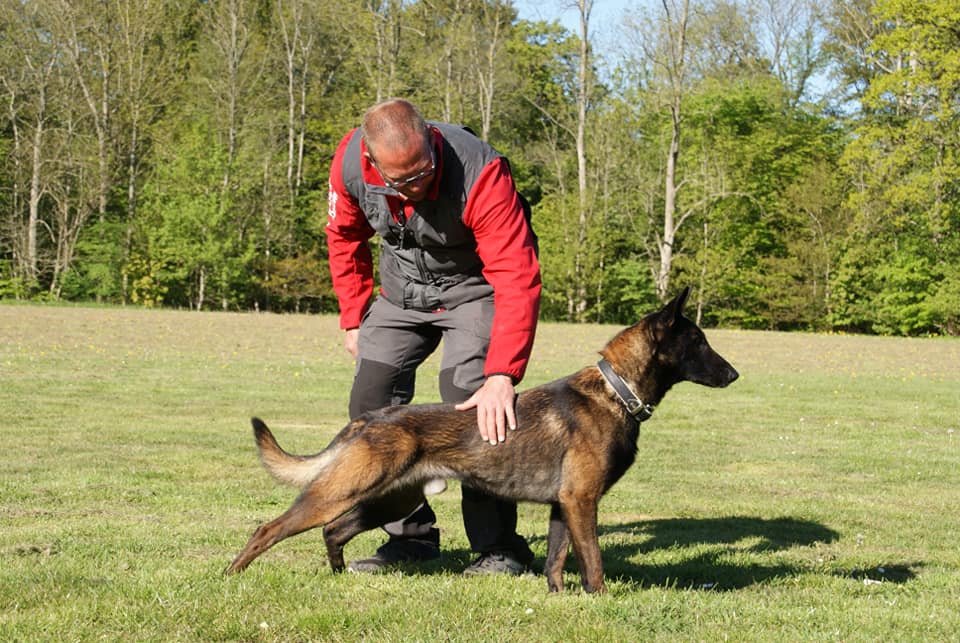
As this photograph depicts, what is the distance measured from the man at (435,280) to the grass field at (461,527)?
397 mm

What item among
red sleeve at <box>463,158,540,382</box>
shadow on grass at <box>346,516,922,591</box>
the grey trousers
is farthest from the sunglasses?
shadow on grass at <box>346,516,922,591</box>

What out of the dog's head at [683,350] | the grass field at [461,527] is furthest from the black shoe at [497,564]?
the dog's head at [683,350]

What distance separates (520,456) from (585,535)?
1.69ft

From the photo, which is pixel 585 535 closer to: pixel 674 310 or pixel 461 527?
pixel 674 310

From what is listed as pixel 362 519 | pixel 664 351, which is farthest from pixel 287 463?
pixel 664 351

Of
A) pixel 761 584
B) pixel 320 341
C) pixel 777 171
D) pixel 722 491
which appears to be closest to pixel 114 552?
pixel 761 584

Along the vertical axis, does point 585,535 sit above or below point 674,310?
below

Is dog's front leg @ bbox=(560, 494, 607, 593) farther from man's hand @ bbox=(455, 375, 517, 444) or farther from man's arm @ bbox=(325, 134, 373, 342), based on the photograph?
man's arm @ bbox=(325, 134, 373, 342)

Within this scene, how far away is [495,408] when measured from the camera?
4871 millimetres

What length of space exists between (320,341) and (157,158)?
22.2m

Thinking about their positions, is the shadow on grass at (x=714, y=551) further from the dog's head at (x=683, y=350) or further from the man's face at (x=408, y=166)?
the man's face at (x=408, y=166)

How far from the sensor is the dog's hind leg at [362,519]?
5409 mm

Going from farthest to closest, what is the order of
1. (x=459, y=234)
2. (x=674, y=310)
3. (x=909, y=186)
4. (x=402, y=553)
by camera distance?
(x=909, y=186) < (x=402, y=553) < (x=674, y=310) < (x=459, y=234)

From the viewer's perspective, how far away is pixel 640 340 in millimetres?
5453
